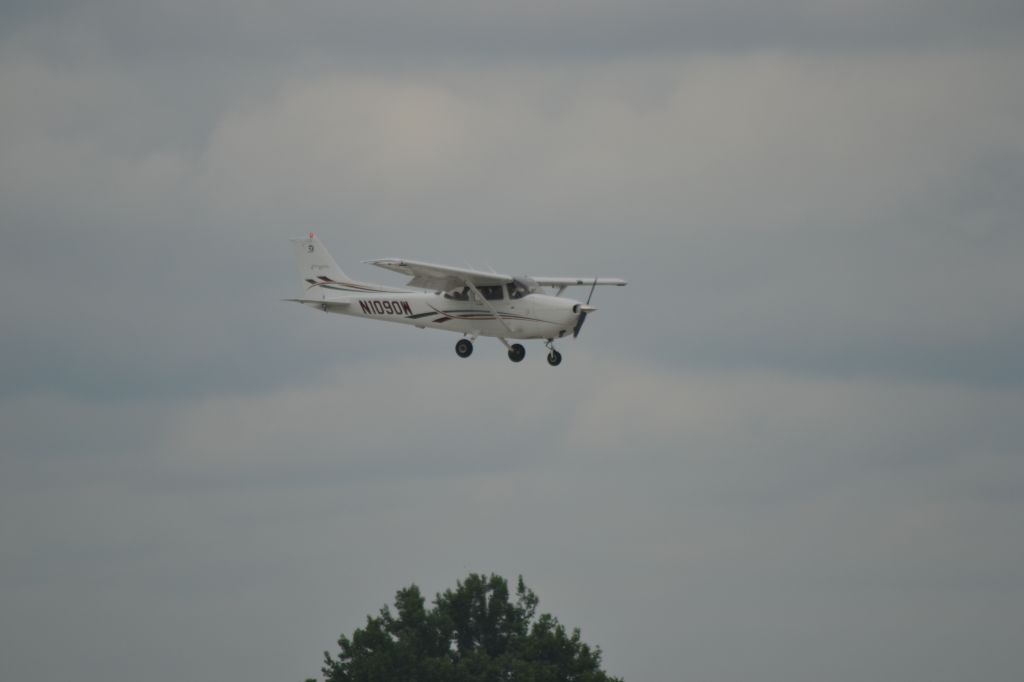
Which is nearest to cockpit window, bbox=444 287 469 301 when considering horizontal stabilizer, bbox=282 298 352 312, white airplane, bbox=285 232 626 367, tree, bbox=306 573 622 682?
white airplane, bbox=285 232 626 367

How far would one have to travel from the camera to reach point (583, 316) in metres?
59.7

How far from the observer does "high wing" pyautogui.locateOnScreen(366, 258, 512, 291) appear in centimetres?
6066

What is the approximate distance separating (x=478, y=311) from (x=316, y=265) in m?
8.60

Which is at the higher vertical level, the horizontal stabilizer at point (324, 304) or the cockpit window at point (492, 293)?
the horizontal stabilizer at point (324, 304)

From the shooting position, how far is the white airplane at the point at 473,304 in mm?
60219

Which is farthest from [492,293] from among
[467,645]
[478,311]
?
[467,645]

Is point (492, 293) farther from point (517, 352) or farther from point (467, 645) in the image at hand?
point (467, 645)

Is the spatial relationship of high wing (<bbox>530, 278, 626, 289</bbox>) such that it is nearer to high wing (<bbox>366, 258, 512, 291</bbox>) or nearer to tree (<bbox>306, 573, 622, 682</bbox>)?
high wing (<bbox>366, 258, 512, 291</bbox>)

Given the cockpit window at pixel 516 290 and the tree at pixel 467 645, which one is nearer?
the cockpit window at pixel 516 290

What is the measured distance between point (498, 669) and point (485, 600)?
314 inches

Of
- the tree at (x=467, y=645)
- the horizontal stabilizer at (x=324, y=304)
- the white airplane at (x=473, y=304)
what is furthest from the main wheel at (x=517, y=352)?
the tree at (x=467, y=645)

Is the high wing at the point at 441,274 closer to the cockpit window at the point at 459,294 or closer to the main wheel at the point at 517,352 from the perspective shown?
the cockpit window at the point at 459,294

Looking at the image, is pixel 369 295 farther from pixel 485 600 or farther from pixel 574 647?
pixel 485 600

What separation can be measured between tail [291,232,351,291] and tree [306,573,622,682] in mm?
39104
